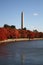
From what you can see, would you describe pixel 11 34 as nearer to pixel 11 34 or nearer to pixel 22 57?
pixel 11 34

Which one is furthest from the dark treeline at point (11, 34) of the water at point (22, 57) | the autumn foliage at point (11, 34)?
the water at point (22, 57)

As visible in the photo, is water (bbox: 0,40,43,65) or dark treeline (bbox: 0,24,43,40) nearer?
water (bbox: 0,40,43,65)

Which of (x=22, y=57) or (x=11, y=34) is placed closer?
(x=22, y=57)

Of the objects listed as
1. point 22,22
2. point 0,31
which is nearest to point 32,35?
point 22,22

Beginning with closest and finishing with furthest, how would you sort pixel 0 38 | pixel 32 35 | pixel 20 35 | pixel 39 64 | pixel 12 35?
pixel 39 64
pixel 0 38
pixel 12 35
pixel 20 35
pixel 32 35

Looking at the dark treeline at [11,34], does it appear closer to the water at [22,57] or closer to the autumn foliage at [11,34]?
the autumn foliage at [11,34]

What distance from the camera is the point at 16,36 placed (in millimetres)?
141250

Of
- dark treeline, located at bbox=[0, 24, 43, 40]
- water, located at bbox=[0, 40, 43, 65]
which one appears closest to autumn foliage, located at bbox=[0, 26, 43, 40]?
dark treeline, located at bbox=[0, 24, 43, 40]

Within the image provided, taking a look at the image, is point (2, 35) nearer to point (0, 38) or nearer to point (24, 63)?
point (0, 38)

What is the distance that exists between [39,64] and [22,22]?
513 ft

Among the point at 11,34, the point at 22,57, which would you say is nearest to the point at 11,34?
the point at 11,34

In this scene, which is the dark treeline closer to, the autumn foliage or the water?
the autumn foliage

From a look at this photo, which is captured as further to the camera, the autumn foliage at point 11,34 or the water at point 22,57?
the autumn foliage at point 11,34

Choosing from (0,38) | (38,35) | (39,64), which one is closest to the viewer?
(39,64)
